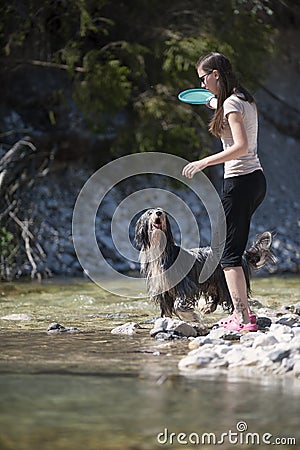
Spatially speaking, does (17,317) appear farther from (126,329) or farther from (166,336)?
(166,336)

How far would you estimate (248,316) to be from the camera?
508 centimetres

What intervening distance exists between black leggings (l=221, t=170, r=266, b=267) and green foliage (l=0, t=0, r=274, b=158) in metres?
5.01

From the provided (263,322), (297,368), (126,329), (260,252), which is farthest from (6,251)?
(297,368)

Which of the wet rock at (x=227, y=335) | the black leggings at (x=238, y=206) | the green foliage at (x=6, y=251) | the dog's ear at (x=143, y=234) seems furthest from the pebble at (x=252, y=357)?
the green foliage at (x=6, y=251)

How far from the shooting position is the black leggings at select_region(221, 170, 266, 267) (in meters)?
4.91

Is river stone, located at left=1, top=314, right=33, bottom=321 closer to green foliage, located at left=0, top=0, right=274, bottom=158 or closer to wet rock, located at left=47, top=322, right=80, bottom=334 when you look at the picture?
wet rock, located at left=47, top=322, right=80, bottom=334

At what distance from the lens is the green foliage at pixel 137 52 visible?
32.4 feet

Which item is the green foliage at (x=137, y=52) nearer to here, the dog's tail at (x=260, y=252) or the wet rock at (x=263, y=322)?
the dog's tail at (x=260, y=252)

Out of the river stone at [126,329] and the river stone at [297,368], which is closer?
the river stone at [297,368]

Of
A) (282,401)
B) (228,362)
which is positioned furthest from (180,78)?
(282,401)

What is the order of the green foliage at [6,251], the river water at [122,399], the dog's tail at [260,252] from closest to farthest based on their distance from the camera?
1. the river water at [122,399]
2. the dog's tail at [260,252]
3. the green foliage at [6,251]

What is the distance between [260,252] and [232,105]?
1338mm

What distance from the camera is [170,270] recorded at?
218 inches

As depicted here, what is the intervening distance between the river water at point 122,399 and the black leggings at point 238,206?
27.4 inches
